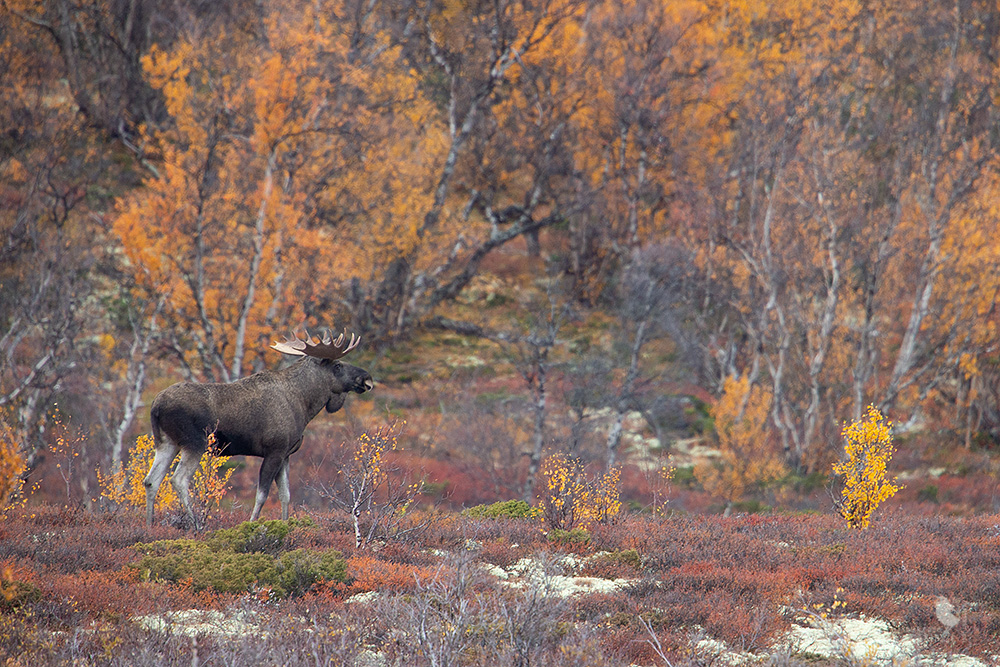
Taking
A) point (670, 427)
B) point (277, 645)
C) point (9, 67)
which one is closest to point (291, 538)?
point (277, 645)

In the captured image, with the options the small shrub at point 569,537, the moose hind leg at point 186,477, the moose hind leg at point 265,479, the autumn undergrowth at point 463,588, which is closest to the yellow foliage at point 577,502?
the autumn undergrowth at point 463,588

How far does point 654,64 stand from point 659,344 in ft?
40.4

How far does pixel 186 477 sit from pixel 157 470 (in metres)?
0.36

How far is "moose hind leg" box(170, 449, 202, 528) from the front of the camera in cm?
972

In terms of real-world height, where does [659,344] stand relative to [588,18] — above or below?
below

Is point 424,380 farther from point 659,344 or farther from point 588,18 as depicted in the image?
point 588,18

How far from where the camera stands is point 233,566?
798 cm

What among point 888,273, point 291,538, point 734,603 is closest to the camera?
point 734,603

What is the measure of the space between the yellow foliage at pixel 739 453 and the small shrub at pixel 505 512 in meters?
12.8

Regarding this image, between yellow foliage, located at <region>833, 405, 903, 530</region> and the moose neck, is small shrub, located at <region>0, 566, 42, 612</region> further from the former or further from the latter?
yellow foliage, located at <region>833, 405, 903, 530</region>

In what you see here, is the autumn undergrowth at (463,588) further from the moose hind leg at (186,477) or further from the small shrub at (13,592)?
the moose hind leg at (186,477)

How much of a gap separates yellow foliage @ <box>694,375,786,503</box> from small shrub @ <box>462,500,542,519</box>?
12.8m

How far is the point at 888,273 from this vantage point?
32.0m

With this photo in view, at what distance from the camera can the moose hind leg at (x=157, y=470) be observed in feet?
32.3
